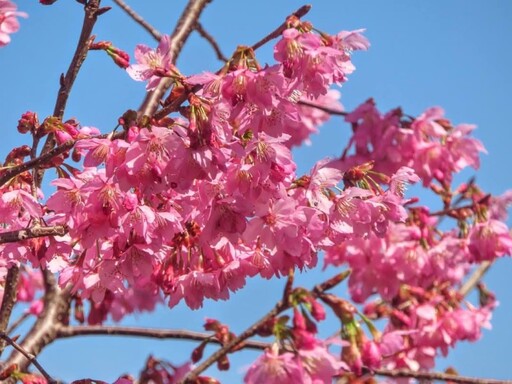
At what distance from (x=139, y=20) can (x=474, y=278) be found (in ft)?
10.2

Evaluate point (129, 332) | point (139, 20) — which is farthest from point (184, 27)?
point (129, 332)

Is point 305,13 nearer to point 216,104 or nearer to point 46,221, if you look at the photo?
point 216,104

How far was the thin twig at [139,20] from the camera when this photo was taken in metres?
3.88

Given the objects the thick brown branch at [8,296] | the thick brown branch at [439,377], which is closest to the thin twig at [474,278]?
the thick brown branch at [439,377]

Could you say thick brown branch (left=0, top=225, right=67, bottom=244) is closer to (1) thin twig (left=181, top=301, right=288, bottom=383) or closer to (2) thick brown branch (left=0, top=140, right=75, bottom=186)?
(2) thick brown branch (left=0, top=140, right=75, bottom=186)

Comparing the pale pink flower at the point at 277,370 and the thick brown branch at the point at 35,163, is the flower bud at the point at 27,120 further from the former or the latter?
the pale pink flower at the point at 277,370

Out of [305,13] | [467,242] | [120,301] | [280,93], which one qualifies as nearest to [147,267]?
[280,93]

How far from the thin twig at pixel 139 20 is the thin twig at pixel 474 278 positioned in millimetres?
2878

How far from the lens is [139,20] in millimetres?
3916

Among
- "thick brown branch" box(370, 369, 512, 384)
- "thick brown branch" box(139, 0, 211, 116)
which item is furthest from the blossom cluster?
"thick brown branch" box(139, 0, 211, 116)

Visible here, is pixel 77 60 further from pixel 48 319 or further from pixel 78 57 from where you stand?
pixel 48 319

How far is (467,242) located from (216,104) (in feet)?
8.23

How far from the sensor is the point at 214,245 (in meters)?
2.02

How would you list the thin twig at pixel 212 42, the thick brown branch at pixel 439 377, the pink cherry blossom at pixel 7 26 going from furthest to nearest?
the thin twig at pixel 212 42
the pink cherry blossom at pixel 7 26
the thick brown branch at pixel 439 377
